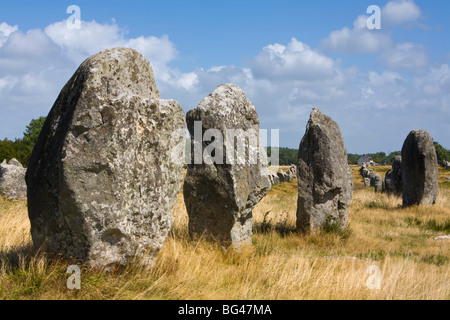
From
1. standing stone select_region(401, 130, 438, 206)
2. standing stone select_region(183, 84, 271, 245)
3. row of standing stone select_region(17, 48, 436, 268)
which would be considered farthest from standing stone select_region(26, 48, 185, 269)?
standing stone select_region(401, 130, 438, 206)

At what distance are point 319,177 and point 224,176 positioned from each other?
11.8 ft

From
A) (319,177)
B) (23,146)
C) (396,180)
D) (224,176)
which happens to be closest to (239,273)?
(224,176)

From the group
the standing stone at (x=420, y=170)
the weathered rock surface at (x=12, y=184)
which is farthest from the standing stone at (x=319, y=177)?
the weathered rock surface at (x=12, y=184)

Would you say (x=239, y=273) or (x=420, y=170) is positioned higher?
(x=420, y=170)

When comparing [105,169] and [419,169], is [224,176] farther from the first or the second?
[419,169]

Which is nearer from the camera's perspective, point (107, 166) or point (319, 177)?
point (107, 166)

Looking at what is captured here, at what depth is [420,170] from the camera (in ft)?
50.9

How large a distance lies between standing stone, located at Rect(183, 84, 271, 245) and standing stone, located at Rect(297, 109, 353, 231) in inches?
104

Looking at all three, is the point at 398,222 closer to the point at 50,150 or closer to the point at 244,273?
the point at 244,273

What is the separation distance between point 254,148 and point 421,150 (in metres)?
9.93

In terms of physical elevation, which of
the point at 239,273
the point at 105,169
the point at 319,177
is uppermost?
the point at 105,169

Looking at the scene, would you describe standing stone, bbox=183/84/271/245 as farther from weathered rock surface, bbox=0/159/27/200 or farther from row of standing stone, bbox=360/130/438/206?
row of standing stone, bbox=360/130/438/206

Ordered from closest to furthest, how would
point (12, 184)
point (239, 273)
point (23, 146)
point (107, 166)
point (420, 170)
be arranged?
point (107, 166)
point (239, 273)
point (12, 184)
point (420, 170)
point (23, 146)

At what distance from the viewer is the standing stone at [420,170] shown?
15.5m
